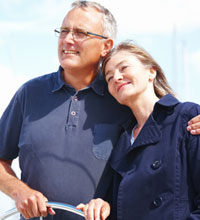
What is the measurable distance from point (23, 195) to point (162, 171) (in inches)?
32.9

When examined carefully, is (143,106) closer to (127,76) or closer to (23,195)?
(127,76)

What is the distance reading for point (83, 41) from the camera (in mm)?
2580

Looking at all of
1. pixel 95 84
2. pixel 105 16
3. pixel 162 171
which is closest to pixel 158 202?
pixel 162 171

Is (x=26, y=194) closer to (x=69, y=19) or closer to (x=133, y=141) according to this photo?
(x=133, y=141)

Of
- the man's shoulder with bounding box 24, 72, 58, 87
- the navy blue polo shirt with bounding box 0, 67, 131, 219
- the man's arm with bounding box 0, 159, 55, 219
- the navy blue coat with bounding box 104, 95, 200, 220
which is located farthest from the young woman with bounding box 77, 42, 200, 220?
the man's shoulder with bounding box 24, 72, 58, 87

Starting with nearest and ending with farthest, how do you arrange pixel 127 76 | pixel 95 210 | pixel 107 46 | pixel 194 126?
pixel 194 126 → pixel 95 210 → pixel 127 76 → pixel 107 46

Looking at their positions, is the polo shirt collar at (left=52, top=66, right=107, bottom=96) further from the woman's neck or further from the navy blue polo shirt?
the woman's neck

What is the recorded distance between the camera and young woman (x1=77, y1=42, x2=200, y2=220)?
1.91m

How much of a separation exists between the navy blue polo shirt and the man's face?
0.15 metres

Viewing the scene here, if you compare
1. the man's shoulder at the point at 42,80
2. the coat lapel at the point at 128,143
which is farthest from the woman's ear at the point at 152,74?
the man's shoulder at the point at 42,80

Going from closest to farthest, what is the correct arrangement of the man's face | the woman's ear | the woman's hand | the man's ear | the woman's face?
the woman's hand < the woman's face < the woman's ear < the man's face < the man's ear

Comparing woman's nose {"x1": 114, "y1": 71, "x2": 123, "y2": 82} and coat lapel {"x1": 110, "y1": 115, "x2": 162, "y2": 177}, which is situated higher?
woman's nose {"x1": 114, "y1": 71, "x2": 123, "y2": 82}

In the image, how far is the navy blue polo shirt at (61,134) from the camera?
7.85 feet

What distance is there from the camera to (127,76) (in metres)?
2.26
